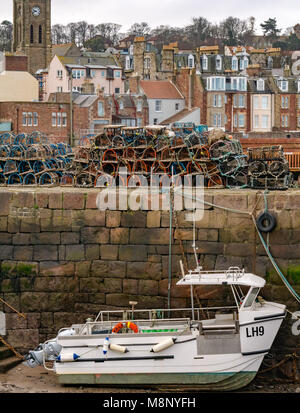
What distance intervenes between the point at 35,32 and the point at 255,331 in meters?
73.3

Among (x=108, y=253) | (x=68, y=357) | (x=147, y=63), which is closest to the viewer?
(x=68, y=357)

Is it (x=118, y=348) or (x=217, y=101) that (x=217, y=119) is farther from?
(x=118, y=348)

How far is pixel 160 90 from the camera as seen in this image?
55.8 metres

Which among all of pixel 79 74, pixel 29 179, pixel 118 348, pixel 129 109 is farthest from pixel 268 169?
pixel 79 74

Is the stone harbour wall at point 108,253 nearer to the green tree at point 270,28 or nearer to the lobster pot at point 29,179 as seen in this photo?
the lobster pot at point 29,179

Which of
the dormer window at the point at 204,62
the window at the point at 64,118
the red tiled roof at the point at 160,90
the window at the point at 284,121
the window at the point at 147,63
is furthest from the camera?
the window at the point at 147,63

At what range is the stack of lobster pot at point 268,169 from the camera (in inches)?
762

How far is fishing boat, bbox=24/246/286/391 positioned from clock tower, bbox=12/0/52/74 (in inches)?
2714

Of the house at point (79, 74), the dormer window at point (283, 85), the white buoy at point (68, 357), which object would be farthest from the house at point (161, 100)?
the white buoy at point (68, 357)

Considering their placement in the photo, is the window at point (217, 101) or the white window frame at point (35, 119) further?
the window at point (217, 101)

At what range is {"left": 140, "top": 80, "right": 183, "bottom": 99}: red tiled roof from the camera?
5494cm

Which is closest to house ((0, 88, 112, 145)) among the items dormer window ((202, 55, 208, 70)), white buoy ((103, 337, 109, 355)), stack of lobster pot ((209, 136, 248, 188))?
Result: dormer window ((202, 55, 208, 70))
